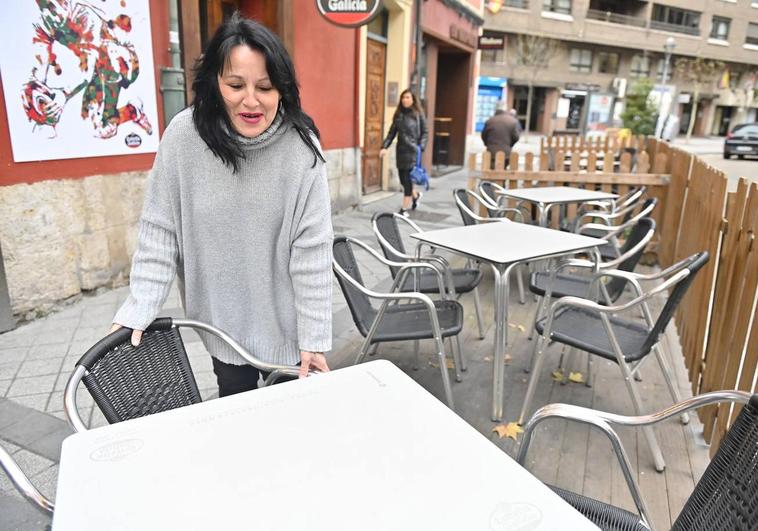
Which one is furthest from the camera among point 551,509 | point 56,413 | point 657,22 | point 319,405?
point 657,22

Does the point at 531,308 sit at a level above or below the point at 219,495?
below

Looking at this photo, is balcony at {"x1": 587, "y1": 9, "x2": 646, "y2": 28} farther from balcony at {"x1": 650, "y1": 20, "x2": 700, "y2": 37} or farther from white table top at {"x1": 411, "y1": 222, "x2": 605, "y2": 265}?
white table top at {"x1": 411, "y1": 222, "x2": 605, "y2": 265}

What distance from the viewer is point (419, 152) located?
848 centimetres

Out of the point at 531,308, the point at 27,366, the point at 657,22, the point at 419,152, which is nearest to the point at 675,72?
the point at 657,22

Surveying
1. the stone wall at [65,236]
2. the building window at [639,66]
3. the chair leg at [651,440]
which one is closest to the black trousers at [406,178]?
the stone wall at [65,236]

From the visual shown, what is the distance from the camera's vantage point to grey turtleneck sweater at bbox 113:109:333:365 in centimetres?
163

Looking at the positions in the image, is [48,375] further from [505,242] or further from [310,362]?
[505,242]

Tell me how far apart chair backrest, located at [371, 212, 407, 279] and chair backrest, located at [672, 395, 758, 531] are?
92.1 inches

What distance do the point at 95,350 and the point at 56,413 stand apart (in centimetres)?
152

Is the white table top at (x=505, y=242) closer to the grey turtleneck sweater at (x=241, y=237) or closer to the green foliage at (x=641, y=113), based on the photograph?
the grey turtleneck sweater at (x=241, y=237)

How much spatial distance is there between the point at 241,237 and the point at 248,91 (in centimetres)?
43

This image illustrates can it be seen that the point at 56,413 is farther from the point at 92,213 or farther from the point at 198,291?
the point at 92,213

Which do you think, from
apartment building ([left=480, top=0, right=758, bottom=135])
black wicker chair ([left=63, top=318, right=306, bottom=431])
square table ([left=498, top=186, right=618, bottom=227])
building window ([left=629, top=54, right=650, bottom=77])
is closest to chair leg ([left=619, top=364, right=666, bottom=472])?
black wicker chair ([left=63, top=318, right=306, bottom=431])

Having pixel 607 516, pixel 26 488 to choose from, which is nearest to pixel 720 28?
pixel 607 516
